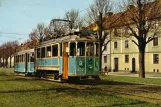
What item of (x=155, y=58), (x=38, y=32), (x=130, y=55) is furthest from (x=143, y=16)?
(x=38, y=32)

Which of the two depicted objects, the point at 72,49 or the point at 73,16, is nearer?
the point at 72,49

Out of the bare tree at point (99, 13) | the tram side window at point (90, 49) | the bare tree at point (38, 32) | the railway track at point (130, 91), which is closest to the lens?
the railway track at point (130, 91)

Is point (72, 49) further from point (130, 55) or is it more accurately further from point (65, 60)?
point (130, 55)

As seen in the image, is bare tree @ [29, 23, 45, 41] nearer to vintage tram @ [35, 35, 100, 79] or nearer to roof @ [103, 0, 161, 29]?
roof @ [103, 0, 161, 29]

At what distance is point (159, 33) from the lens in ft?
117

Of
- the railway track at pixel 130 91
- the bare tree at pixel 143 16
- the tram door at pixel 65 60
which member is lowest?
the railway track at pixel 130 91

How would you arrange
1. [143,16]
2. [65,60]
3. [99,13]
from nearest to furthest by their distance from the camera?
[65,60], [143,16], [99,13]

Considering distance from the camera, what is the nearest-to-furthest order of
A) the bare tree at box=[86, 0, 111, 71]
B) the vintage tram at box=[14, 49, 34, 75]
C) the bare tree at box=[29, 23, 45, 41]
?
the vintage tram at box=[14, 49, 34, 75]
the bare tree at box=[86, 0, 111, 71]
the bare tree at box=[29, 23, 45, 41]

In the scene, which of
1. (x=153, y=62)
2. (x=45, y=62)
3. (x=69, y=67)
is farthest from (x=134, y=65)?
(x=69, y=67)

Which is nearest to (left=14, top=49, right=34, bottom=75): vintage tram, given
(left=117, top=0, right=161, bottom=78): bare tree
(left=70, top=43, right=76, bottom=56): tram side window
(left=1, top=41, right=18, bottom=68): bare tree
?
(left=117, top=0, right=161, bottom=78): bare tree

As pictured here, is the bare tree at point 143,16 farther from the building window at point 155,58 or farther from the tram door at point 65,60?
the building window at point 155,58

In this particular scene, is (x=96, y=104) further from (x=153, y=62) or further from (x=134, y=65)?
(x=134, y=65)

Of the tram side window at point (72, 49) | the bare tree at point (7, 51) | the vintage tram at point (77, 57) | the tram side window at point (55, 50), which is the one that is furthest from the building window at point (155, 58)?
the bare tree at point (7, 51)

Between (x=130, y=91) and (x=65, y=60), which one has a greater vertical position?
(x=65, y=60)
